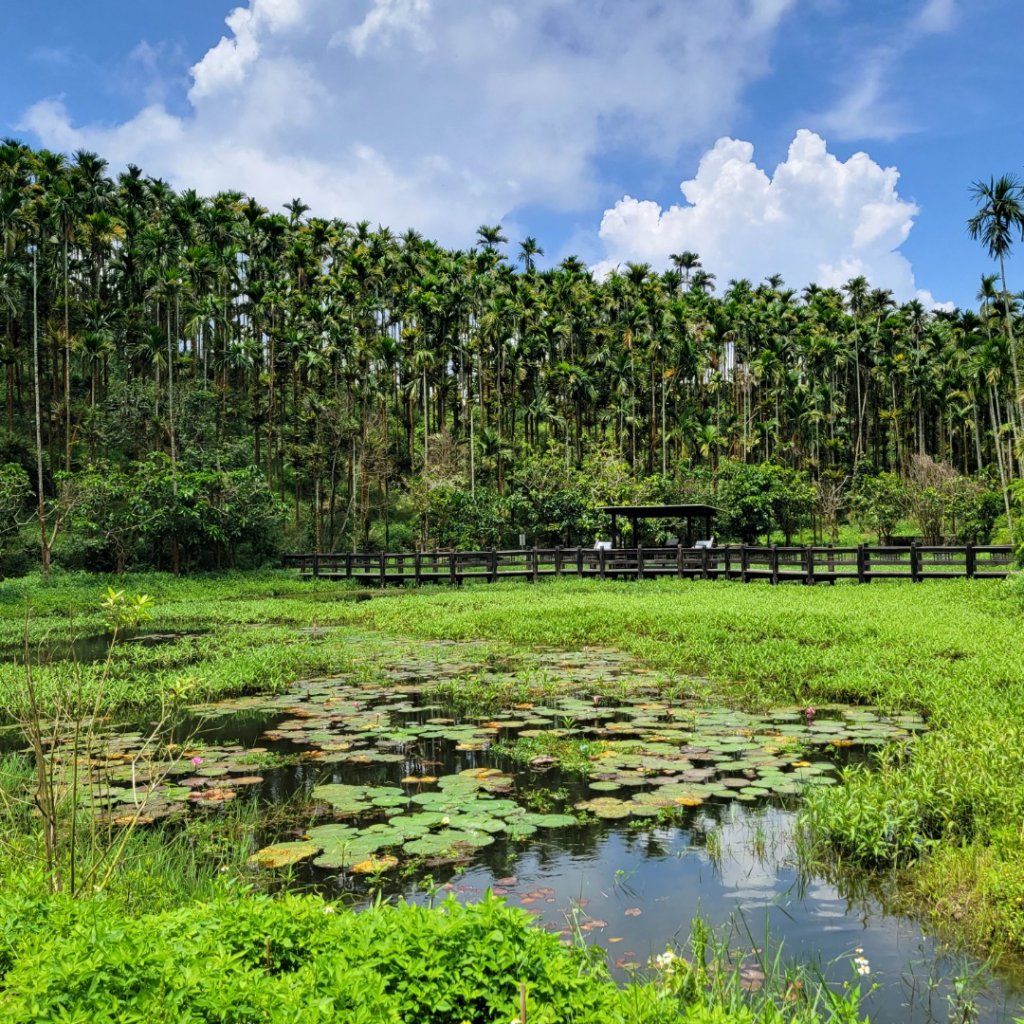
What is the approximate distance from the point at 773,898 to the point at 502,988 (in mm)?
2530

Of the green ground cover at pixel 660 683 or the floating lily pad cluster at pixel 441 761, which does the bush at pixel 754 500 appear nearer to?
the green ground cover at pixel 660 683

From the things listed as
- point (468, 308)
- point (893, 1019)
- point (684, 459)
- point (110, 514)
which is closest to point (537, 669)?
point (893, 1019)

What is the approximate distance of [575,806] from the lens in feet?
20.1

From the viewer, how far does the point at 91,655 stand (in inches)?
604

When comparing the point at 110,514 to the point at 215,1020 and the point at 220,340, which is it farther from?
the point at 215,1020

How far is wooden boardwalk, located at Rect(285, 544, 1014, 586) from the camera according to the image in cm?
2142

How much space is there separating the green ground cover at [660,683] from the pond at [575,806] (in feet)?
1.41

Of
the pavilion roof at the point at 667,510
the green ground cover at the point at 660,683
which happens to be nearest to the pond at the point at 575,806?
the green ground cover at the point at 660,683

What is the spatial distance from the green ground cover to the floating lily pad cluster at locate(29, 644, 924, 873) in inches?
23.7

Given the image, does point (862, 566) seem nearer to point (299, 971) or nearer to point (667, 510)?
point (667, 510)

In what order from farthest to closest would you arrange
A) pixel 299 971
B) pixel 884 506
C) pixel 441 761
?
pixel 884 506 < pixel 441 761 < pixel 299 971

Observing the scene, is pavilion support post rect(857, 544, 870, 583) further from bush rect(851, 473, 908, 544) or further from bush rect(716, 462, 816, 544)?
bush rect(851, 473, 908, 544)

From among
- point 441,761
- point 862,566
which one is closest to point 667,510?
point 862,566

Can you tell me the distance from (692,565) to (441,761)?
19.1 meters
